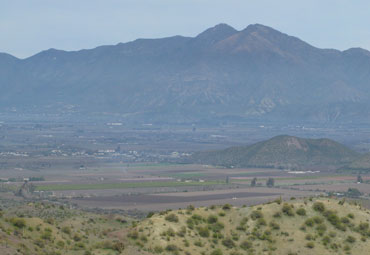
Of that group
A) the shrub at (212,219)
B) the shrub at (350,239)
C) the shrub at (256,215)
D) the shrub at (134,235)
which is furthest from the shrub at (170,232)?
the shrub at (350,239)

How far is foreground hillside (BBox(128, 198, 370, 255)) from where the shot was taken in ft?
228

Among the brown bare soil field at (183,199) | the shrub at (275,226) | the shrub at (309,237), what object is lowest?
the brown bare soil field at (183,199)

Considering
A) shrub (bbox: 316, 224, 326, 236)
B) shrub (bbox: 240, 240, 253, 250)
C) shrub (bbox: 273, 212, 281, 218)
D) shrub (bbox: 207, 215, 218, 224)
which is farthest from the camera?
shrub (bbox: 273, 212, 281, 218)

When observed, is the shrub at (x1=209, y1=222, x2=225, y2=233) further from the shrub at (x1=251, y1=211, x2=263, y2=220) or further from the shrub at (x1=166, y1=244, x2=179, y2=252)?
the shrub at (x1=166, y1=244, x2=179, y2=252)

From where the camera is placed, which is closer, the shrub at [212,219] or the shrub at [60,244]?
the shrub at [60,244]

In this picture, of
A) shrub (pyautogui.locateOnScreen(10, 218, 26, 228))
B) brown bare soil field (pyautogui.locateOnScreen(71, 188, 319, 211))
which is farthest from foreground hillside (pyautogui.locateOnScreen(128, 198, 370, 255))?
brown bare soil field (pyautogui.locateOnScreen(71, 188, 319, 211))

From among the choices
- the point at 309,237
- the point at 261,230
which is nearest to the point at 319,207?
the point at 309,237

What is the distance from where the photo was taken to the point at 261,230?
242 feet

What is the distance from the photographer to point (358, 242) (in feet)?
240

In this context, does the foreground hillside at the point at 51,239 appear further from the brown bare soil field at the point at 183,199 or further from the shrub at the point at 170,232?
the brown bare soil field at the point at 183,199

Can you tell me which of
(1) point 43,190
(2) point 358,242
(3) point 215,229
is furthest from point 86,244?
(1) point 43,190

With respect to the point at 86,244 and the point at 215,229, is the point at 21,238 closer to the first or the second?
the point at 86,244

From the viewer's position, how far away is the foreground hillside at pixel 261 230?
228 ft

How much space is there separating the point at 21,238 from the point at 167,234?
12516mm
